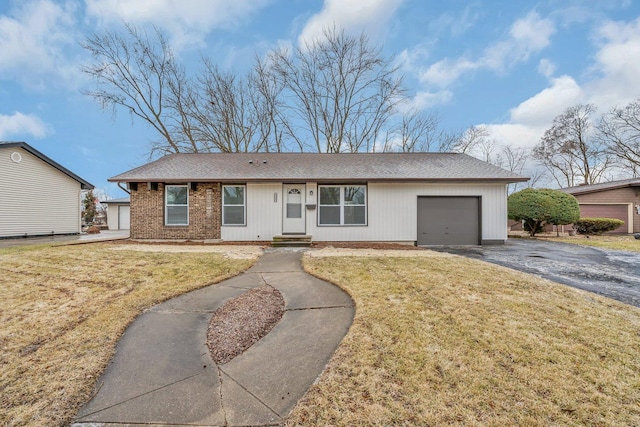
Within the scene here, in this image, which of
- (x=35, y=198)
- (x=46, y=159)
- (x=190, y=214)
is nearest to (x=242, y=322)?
(x=190, y=214)

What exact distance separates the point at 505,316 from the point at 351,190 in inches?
304

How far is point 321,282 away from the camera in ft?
16.8

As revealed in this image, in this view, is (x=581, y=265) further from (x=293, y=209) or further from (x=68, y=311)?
(x=68, y=311)

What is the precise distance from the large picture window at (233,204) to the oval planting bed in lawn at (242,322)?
651 centimetres

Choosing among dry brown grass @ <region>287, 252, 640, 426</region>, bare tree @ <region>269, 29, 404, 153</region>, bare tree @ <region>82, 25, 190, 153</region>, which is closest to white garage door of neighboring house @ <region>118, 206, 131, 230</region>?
bare tree @ <region>82, 25, 190, 153</region>

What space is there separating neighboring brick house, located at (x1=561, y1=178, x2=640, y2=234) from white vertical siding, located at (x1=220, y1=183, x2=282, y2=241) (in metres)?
19.5

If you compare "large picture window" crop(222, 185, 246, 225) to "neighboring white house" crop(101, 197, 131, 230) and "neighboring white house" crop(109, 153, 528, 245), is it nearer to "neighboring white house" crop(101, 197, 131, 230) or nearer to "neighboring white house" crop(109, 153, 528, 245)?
"neighboring white house" crop(109, 153, 528, 245)

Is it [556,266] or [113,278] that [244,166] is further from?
[556,266]

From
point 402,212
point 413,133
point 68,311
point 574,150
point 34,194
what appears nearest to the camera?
point 68,311

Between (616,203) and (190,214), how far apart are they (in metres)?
24.7

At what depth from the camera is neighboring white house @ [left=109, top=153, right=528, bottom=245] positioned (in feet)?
34.7

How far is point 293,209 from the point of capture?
1079cm

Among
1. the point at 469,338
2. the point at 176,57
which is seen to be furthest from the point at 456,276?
the point at 176,57

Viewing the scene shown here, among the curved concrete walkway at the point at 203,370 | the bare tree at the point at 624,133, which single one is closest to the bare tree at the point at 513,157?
the bare tree at the point at 624,133
